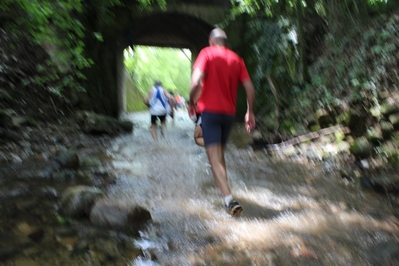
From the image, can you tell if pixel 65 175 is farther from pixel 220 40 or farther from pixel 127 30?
pixel 127 30

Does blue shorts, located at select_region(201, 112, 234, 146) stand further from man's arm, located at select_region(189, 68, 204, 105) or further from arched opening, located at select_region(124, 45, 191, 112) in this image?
arched opening, located at select_region(124, 45, 191, 112)

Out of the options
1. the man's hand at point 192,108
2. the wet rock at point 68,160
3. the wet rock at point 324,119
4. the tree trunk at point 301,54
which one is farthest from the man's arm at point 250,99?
the tree trunk at point 301,54

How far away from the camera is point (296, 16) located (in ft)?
27.0

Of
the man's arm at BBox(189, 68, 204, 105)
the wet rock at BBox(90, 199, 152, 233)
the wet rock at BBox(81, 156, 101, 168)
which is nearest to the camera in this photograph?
the wet rock at BBox(90, 199, 152, 233)

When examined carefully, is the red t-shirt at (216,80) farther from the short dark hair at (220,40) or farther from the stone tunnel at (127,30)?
the stone tunnel at (127,30)

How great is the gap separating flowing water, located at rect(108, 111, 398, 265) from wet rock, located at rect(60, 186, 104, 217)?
565 millimetres

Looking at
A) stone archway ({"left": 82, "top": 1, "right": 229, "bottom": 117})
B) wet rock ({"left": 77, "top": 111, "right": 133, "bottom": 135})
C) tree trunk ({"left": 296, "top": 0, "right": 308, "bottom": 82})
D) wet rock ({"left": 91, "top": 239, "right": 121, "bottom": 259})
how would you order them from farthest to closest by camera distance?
1. stone archway ({"left": 82, "top": 1, "right": 229, "bottom": 117})
2. tree trunk ({"left": 296, "top": 0, "right": 308, "bottom": 82})
3. wet rock ({"left": 77, "top": 111, "right": 133, "bottom": 135})
4. wet rock ({"left": 91, "top": 239, "right": 121, "bottom": 259})

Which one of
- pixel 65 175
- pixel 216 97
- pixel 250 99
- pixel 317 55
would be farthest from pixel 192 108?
pixel 317 55

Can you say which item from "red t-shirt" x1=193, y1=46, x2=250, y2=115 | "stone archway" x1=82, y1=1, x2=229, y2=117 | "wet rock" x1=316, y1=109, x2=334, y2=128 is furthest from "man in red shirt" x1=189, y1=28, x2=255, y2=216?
"stone archway" x1=82, y1=1, x2=229, y2=117

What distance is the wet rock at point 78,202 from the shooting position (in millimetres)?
2812

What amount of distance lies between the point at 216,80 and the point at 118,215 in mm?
1627

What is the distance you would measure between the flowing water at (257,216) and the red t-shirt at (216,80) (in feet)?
3.45

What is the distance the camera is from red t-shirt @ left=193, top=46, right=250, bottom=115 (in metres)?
3.39

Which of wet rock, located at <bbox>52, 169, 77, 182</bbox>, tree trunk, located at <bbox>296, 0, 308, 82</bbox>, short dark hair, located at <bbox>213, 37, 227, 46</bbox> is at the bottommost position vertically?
wet rock, located at <bbox>52, 169, 77, 182</bbox>
